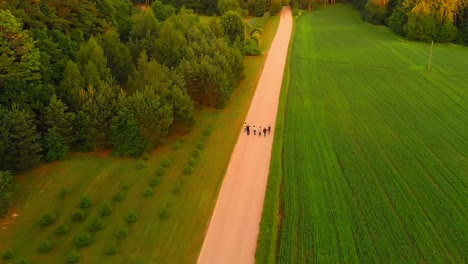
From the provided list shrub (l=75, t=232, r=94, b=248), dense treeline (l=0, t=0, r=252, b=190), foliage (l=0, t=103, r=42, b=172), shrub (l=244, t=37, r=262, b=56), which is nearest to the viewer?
shrub (l=75, t=232, r=94, b=248)

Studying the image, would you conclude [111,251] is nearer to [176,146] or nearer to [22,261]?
[22,261]

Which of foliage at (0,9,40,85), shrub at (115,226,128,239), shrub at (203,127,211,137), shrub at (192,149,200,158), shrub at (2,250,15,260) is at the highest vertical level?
foliage at (0,9,40,85)

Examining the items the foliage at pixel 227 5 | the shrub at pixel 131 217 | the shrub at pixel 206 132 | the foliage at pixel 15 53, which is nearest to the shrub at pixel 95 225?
the shrub at pixel 131 217

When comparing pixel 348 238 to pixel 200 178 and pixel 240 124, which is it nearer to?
pixel 200 178

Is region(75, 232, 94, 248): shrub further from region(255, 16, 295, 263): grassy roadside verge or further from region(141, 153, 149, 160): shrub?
region(141, 153, 149, 160): shrub

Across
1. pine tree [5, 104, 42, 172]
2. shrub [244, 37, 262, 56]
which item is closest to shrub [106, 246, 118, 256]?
pine tree [5, 104, 42, 172]

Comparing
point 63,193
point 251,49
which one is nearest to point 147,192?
point 63,193
